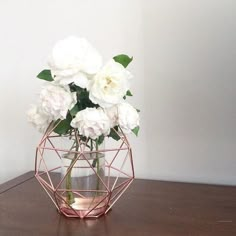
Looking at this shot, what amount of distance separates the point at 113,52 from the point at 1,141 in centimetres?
55

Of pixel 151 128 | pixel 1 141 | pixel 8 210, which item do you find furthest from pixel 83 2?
pixel 8 210

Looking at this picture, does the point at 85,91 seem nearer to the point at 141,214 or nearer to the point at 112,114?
the point at 112,114

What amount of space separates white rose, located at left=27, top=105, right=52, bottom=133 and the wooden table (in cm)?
21

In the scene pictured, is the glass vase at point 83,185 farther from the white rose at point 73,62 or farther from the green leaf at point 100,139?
the white rose at point 73,62

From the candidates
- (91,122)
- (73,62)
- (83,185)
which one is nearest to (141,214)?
(83,185)

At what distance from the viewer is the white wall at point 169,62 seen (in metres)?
1.03

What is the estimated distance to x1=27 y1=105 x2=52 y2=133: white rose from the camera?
0.77m

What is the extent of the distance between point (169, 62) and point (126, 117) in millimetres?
419

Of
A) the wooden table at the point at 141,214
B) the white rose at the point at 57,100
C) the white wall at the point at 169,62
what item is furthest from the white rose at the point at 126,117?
the white wall at the point at 169,62

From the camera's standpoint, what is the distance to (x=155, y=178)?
1.14 m

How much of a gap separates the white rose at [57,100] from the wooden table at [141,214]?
241mm

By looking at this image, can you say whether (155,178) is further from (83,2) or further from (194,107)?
(83,2)

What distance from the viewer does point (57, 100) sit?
2.27 feet

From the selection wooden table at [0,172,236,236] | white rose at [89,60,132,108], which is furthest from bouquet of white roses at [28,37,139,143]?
wooden table at [0,172,236,236]
